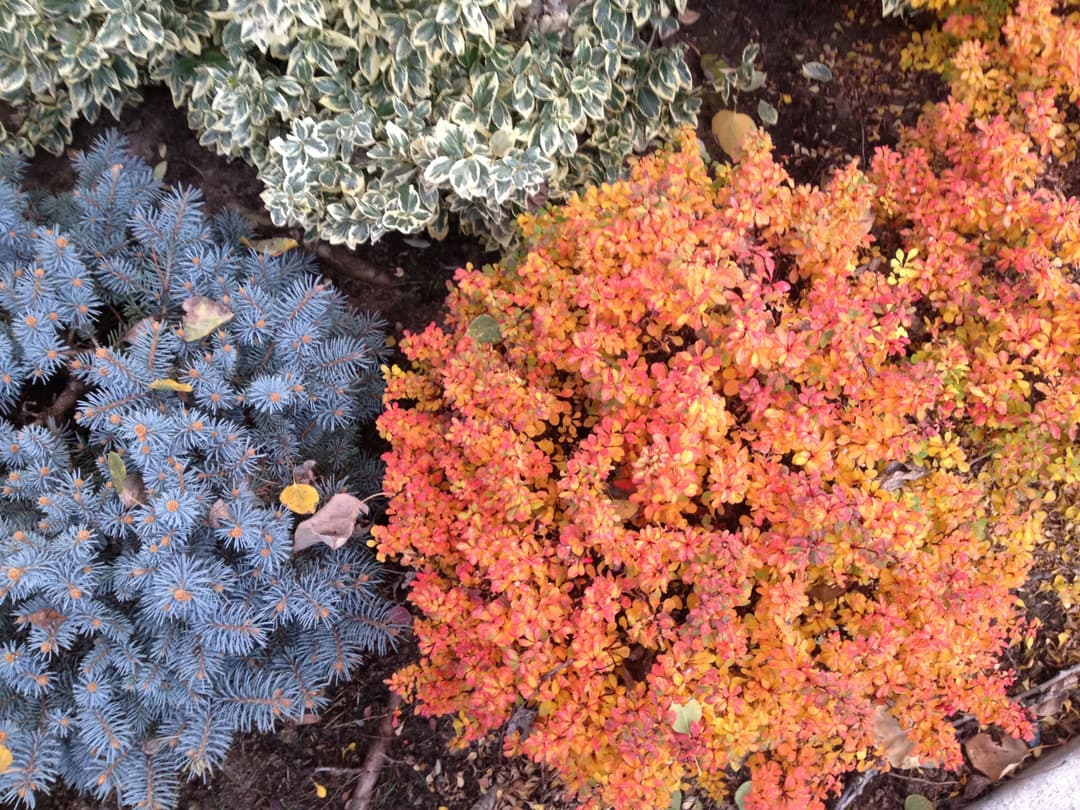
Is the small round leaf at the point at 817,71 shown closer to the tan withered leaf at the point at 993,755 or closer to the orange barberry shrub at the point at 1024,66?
the orange barberry shrub at the point at 1024,66

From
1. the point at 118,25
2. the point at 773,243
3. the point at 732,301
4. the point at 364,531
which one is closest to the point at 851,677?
the point at 732,301

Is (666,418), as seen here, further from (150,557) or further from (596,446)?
(150,557)

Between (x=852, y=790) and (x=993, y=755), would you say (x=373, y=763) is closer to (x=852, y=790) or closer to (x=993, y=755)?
(x=852, y=790)

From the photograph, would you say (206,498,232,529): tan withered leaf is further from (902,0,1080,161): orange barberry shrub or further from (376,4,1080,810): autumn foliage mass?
(902,0,1080,161): orange barberry shrub

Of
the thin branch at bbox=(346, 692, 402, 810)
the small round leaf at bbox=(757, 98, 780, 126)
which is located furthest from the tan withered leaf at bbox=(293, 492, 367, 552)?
the small round leaf at bbox=(757, 98, 780, 126)

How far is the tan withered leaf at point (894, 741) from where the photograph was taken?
2541mm

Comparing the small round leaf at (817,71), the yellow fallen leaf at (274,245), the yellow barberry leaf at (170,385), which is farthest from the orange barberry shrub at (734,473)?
the small round leaf at (817,71)

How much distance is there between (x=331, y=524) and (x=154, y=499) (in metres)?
0.48

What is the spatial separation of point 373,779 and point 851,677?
1.73m

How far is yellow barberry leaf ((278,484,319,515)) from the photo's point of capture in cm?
204

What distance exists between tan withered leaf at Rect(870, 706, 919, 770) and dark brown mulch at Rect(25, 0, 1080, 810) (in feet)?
0.68

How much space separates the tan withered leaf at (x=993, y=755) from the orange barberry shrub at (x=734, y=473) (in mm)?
970

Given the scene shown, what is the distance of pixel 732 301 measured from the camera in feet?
5.96

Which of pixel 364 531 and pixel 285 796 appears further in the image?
pixel 285 796
